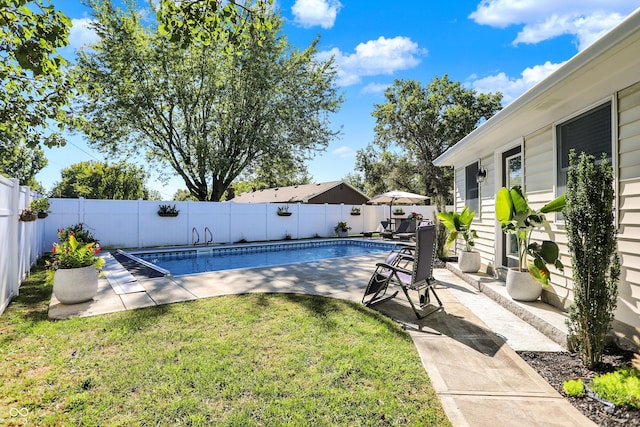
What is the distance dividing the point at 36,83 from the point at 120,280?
3667mm

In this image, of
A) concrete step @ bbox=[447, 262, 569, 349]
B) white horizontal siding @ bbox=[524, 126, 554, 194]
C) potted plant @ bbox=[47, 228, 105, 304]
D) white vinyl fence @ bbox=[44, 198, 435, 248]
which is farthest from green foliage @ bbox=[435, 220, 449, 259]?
white vinyl fence @ bbox=[44, 198, 435, 248]

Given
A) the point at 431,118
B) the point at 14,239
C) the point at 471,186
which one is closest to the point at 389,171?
the point at 431,118

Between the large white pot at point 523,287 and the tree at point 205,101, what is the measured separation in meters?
14.3

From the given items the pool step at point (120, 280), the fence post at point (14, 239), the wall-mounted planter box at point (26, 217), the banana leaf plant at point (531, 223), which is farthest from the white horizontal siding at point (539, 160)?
the wall-mounted planter box at point (26, 217)

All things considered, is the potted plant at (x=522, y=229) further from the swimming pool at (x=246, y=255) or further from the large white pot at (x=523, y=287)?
the swimming pool at (x=246, y=255)

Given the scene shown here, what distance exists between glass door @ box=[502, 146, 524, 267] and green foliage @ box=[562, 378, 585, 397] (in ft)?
12.5

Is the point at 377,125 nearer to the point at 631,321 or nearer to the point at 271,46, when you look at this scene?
the point at 271,46

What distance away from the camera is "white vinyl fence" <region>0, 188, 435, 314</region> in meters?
7.79

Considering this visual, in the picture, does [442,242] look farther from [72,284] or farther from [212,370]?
[72,284]

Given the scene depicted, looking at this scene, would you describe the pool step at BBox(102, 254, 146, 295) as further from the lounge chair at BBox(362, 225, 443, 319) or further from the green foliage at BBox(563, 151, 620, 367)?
the green foliage at BBox(563, 151, 620, 367)

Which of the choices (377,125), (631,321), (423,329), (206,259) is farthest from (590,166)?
(377,125)

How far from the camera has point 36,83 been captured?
5.24 metres

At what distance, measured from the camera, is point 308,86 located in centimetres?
1772

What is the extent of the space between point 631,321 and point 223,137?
17.7 metres
